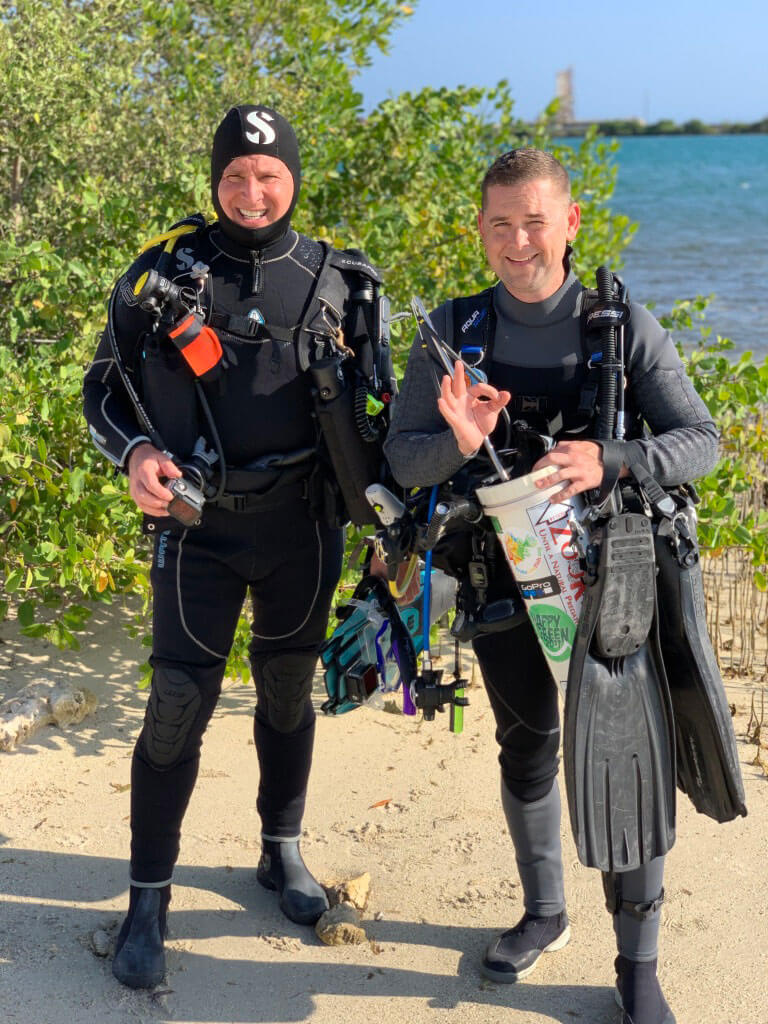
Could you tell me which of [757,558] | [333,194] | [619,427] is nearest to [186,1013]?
[619,427]

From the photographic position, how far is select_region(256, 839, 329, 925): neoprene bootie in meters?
3.24

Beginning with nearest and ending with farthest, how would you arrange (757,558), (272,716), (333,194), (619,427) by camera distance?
(619,427) → (272,716) → (757,558) → (333,194)

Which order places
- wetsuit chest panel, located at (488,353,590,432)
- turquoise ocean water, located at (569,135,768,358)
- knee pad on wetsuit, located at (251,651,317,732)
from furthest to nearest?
turquoise ocean water, located at (569,135,768,358), knee pad on wetsuit, located at (251,651,317,732), wetsuit chest panel, located at (488,353,590,432)

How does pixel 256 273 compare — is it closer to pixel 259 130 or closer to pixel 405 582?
pixel 259 130

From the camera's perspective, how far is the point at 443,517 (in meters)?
2.58

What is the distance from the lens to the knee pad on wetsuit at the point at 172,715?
2.95m

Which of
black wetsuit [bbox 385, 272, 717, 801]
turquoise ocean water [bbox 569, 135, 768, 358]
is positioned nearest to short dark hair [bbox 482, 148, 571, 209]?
black wetsuit [bbox 385, 272, 717, 801]

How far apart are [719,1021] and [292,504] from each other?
5.28 feet

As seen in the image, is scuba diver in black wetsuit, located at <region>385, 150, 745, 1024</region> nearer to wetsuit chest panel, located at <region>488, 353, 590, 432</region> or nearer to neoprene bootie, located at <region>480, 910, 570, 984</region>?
wetsuit chest panel, located at <region>488, 353, 590, 432</region>

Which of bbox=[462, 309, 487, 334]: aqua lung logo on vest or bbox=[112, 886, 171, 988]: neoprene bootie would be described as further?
bbox=[112, 886, 171, 988]: neoprene bootie

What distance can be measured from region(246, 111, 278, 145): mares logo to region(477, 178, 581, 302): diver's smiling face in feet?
1.88

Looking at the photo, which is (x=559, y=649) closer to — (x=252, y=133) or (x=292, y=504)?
(x=292, y=504)

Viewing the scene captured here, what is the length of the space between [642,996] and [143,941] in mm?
1216

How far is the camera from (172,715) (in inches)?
116
